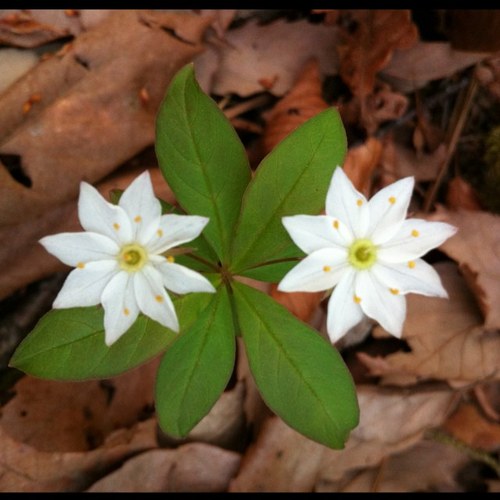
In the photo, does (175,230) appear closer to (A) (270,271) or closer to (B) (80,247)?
(B) (80,247)

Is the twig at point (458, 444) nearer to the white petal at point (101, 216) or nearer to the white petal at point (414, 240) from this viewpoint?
the white petal at point (414, 240)

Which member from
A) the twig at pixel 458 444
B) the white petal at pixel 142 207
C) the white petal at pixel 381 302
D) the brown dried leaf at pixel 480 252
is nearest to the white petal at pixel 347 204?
the white petal at pixel 381 302

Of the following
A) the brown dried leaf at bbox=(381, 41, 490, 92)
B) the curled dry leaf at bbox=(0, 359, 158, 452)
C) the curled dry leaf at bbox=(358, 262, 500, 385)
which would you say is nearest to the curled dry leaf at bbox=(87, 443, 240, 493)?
the curled dry leaf at bbox=(0, 359, 158, 452)

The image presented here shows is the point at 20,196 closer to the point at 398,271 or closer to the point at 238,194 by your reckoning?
the point at 238,194

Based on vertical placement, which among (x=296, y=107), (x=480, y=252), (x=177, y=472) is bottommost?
(x=177, y=472)

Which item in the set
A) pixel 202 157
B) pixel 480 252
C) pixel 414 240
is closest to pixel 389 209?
pixel 414 240

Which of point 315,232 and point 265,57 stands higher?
point 315,232

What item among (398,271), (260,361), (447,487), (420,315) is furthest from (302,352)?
(447,487)
